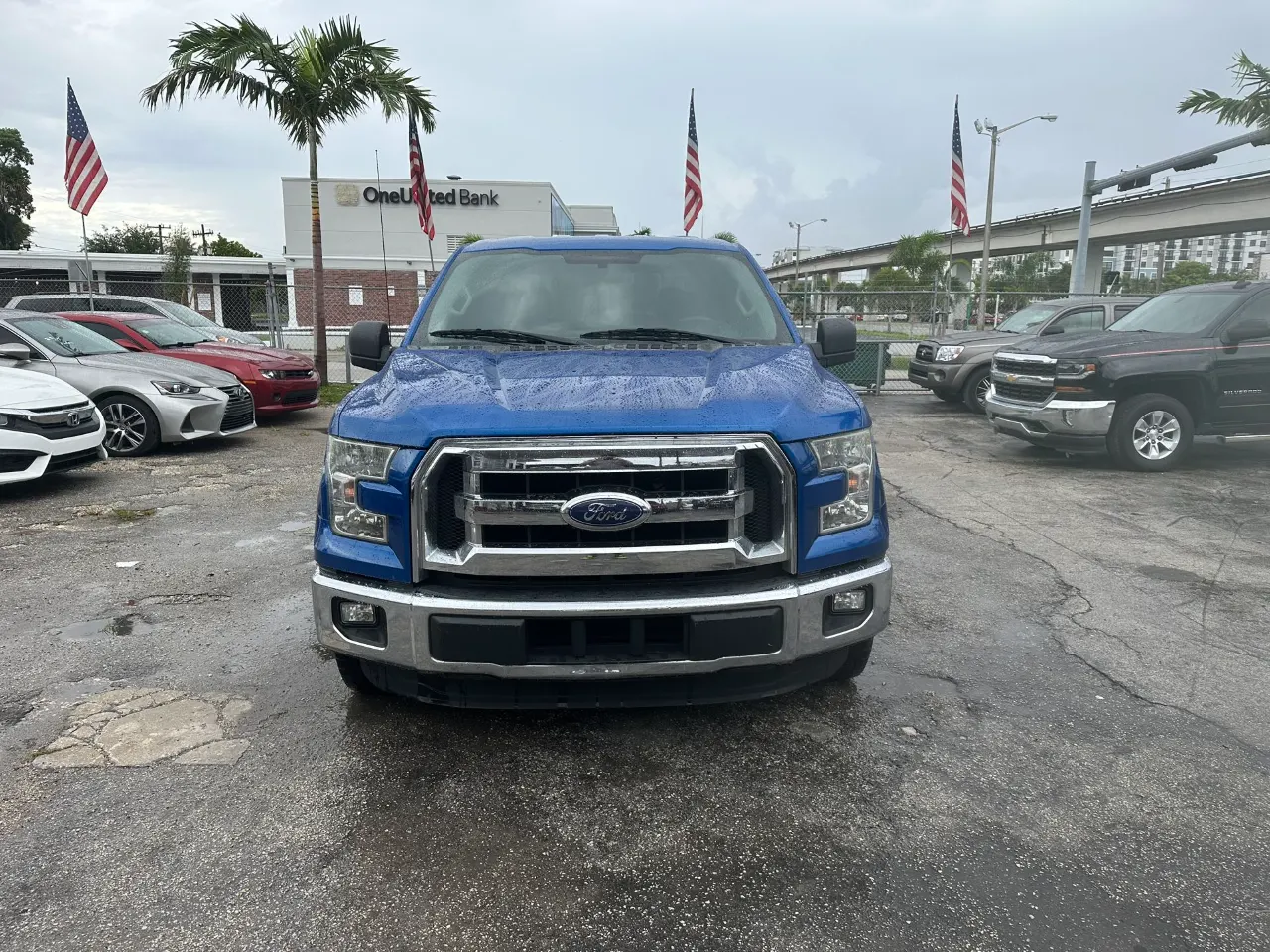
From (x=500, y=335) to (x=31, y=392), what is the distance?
5519 mm

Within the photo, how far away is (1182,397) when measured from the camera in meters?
8.91

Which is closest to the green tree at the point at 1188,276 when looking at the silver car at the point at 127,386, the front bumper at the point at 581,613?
the silver car at the point at 127,386

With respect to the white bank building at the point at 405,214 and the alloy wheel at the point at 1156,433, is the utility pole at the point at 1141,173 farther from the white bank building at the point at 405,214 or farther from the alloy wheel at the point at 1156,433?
the white bank building at the point at 405,214

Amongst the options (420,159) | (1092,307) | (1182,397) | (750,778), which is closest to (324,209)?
(420,159)

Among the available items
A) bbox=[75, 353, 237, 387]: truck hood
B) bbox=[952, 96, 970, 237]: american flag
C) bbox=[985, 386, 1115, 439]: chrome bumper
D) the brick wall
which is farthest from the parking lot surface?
the brick wall

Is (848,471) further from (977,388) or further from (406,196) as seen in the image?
(406,196)

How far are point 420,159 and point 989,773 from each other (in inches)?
646

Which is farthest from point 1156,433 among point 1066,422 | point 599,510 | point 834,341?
point 599,510

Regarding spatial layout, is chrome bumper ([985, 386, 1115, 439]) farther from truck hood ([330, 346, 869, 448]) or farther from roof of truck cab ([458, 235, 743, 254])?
truck hood ([330, 346, 869, 448])

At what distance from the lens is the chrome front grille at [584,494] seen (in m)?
2.73

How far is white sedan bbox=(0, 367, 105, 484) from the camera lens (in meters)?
6.92

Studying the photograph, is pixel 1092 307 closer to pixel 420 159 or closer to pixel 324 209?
pixel 420 159

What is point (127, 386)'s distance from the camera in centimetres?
909

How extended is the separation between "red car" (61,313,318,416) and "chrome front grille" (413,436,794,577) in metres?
9.02
